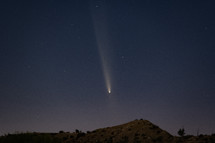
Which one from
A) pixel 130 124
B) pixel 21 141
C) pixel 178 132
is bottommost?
pixel 21 141

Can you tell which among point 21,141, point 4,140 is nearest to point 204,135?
point 21,141

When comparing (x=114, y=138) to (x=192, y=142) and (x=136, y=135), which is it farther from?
(x=192, y=142)

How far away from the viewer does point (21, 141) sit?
69.8 ft

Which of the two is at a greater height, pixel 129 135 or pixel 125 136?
pixel 129 135

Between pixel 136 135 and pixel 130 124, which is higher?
pixel 130 124

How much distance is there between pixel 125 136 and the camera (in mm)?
27719

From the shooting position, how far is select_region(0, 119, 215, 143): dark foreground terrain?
74.5 feet

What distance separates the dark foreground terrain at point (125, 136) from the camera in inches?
894

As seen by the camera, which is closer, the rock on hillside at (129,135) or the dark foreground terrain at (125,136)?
the dark foreground terrain at (125,136)

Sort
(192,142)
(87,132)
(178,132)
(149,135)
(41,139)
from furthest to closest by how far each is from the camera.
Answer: (87,132) < (149,135) < (178,132) < (192,142) < (41,139)

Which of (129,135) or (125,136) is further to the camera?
(129,135)

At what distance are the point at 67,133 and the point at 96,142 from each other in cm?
1028

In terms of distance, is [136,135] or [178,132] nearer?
[178,132]

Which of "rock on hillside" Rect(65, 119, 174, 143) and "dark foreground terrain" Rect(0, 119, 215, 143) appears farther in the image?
"rock on hillside" Rect(65, 119, 174, 143)
